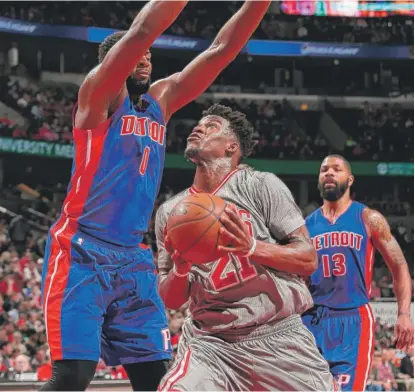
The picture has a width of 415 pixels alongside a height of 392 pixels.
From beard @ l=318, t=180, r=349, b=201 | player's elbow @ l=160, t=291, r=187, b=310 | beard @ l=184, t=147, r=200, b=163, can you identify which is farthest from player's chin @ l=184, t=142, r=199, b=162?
beard @ l=318, t=180, r=349, b=201

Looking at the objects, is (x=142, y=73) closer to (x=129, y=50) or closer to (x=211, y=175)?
(x=129, y=50)

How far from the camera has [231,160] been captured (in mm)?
4027

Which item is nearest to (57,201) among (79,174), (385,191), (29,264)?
(29,264)

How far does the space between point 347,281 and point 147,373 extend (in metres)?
2.45

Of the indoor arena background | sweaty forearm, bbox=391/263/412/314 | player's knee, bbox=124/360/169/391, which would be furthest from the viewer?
the indoor arena background

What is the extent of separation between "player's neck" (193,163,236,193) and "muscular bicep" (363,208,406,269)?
8.64 feet

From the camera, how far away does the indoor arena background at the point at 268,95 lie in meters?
21.0

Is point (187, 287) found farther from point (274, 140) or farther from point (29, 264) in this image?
point (274, 140)

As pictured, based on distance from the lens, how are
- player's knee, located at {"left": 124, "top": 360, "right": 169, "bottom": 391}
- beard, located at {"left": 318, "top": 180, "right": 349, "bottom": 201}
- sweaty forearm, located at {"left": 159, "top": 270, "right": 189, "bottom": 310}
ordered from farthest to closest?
beard, located at {"left": 318, "top": 180, "right": 349, "bottom": 201}, player's knee, located at {"left": 124, "top": 360, "right": 169, "bottom": 391}, sweaty forearm, located at {"left": 159, "top": 270, "right": 189, "bottom": 310}

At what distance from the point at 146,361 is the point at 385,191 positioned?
2484cm

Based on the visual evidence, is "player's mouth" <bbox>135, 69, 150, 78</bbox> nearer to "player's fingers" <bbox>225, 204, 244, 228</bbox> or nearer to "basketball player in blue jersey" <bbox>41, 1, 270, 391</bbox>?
"basketball player in blue jersey" <bbox>41, 1, 270, 391</bbox>

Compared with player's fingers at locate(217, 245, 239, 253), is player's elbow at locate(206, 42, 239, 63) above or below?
above

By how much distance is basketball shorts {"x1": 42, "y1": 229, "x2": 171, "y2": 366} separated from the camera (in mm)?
4090

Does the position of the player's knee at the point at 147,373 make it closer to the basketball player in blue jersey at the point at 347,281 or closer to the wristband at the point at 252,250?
the wristband at the point at 252,250
